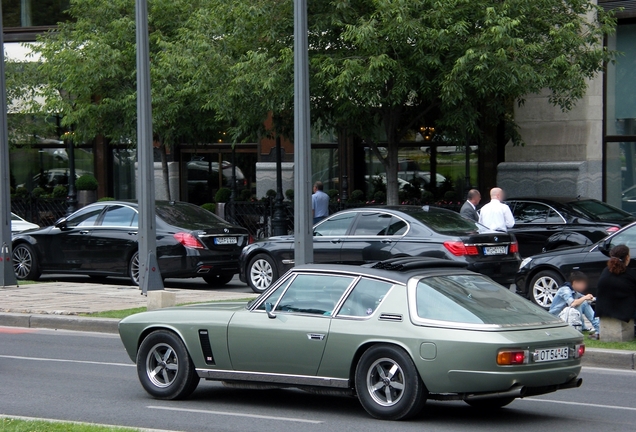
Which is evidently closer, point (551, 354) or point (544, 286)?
point (551, 354)

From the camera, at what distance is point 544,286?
14953 millimetres

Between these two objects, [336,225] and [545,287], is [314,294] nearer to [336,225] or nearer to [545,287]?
[545,287]

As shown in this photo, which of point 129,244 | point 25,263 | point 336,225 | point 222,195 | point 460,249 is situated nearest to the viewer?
point 460,249

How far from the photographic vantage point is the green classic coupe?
7383 millimetres

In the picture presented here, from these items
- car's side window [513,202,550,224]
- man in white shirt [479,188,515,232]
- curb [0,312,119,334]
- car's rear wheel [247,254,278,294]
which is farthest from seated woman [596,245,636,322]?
car's side window [513,202,550,224]

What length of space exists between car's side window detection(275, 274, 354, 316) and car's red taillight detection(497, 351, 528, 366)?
153 centimetres

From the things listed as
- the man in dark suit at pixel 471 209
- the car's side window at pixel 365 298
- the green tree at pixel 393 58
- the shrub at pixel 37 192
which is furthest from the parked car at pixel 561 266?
the shrub at pixel 37 192

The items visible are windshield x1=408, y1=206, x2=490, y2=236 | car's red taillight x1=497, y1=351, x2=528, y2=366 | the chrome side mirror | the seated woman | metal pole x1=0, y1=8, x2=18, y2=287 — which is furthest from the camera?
metal pole x1=0, y1=8, x2=18, y2=287

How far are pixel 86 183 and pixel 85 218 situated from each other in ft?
44.0

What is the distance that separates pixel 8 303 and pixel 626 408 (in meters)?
10.7

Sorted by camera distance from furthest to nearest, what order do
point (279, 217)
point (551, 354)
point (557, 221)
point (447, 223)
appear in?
point (279, 217), point (557, 221), point (447, 223), point (551, 354)

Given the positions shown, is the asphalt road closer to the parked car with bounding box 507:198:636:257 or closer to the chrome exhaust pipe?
the chrome exhaust pipe

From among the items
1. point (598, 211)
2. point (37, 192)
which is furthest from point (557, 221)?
point (37, 192)

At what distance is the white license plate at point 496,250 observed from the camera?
49.3 ft
